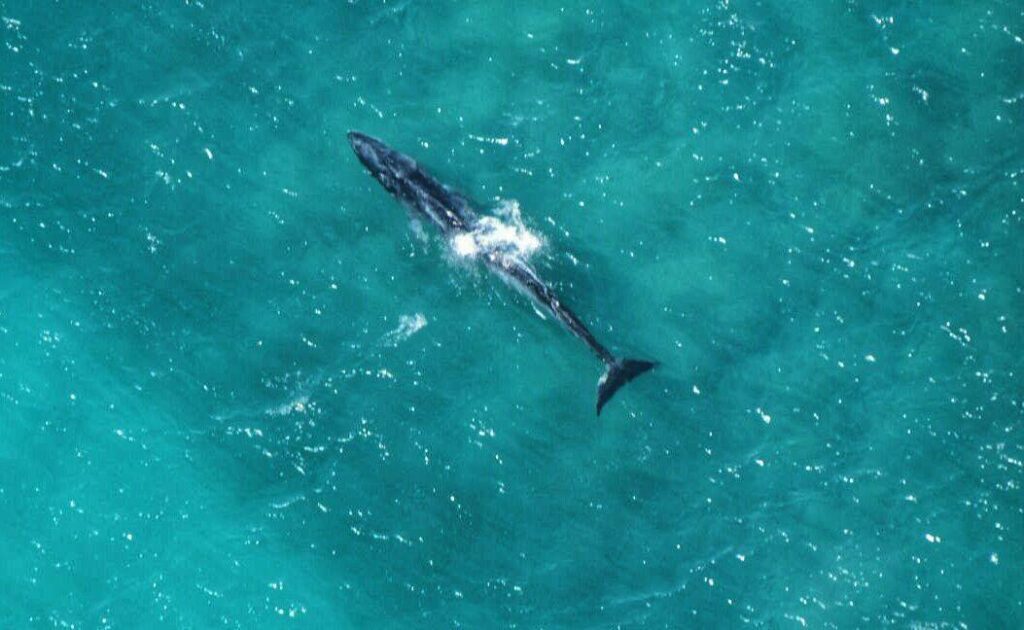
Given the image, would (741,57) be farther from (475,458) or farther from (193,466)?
(193,466)

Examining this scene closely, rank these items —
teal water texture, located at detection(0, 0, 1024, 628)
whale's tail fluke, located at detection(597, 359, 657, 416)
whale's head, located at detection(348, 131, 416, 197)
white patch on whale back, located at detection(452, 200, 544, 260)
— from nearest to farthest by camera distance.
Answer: whale's tail fluke, located at detection(597, 359, 657, 416), teal water texture, located at detection(0, 0, 1024, 628), white patch on whale back, located at detection(452, 200, 544, 260), whale's head, located at detection(348, 131, 416, 197)

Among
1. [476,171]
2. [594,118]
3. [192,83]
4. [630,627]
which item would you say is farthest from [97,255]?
[630,627]

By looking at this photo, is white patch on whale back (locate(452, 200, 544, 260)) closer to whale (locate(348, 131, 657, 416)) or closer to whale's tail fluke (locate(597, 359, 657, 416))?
whale (locate(348, 131, 657, 416))

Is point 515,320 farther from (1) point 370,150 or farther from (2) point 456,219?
(1) point 370,150

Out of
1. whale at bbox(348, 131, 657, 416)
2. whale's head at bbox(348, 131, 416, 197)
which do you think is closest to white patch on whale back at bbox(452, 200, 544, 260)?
whale at bbox(348, 131, 657, 416)

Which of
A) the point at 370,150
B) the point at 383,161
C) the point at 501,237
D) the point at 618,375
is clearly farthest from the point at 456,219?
the point at 618,375

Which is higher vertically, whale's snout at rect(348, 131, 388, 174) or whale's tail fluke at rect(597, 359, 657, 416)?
whale's snout at rect(348, 131, 388, 174)
